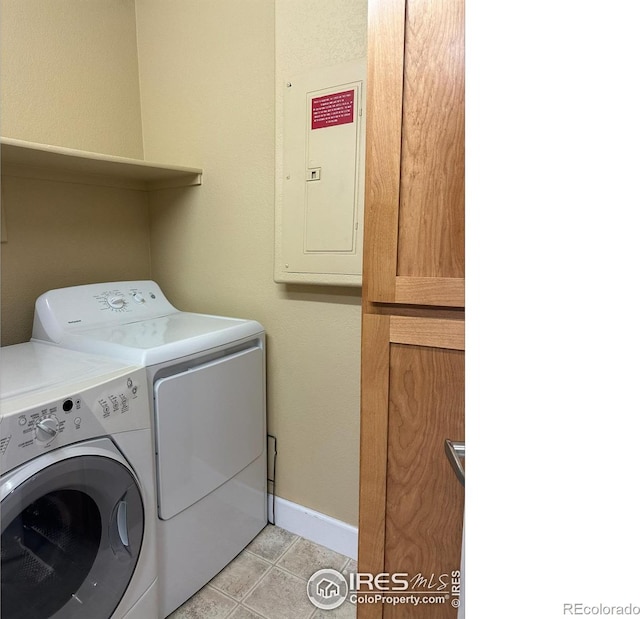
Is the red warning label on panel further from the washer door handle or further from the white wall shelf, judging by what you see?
the washer door handle

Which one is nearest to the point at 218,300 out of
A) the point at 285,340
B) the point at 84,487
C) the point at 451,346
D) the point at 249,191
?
the point at 285,340

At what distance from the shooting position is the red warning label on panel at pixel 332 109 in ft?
4.59

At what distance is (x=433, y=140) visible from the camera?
2.53 ft

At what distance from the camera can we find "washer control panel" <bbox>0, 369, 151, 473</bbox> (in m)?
0.85

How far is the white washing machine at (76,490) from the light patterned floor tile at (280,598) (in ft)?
1.17

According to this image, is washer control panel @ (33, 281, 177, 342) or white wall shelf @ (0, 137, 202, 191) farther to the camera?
washer control panel @ (33, 281, 177, 342)

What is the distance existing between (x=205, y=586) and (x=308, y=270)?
4.28 feet

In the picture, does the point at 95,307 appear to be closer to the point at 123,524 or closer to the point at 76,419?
the point at 76,419

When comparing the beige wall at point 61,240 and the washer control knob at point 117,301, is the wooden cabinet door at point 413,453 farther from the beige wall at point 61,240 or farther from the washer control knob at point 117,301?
the beige wall at point 61,240

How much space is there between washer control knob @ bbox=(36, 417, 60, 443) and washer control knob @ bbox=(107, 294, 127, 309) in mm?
831

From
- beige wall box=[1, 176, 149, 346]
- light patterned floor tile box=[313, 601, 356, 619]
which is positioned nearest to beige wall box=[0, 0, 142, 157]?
beige wall box=[1, 176, 149, 346]

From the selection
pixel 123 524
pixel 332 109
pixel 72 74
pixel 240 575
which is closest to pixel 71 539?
pixel 123 524
